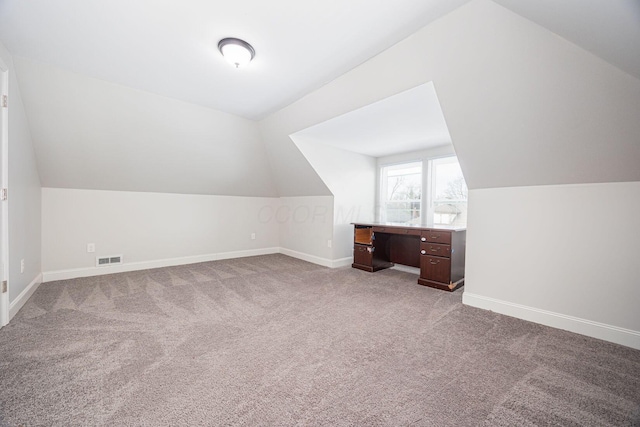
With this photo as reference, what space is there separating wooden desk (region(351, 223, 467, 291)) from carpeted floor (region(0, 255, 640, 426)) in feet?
1.81

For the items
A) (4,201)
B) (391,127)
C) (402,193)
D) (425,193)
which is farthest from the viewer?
(402,193)

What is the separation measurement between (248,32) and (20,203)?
2815mm

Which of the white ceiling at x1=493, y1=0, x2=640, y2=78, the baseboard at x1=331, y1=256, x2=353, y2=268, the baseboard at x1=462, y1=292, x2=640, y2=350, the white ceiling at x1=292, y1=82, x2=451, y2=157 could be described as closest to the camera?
the white ceiling at x1=493, y1=0, x2=640, y2=78

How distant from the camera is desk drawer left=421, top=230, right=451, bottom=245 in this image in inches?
127

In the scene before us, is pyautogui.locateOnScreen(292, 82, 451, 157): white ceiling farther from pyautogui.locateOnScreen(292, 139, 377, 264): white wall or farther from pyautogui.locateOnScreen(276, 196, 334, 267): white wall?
pyautogui.locateOnScreen(276, 196, 334, 267): white wall

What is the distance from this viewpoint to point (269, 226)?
5.71m

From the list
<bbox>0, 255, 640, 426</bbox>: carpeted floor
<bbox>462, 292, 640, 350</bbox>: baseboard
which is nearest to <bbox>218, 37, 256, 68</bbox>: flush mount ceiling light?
<bbox>0, 255, 640, 426</bbox>: carpeted floor

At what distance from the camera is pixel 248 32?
1.99 m

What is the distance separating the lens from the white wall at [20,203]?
2309 millimetres

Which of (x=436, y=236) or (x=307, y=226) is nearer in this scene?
(x=436, y=236)

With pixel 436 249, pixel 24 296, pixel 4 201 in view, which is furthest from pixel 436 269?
pixel 24 296

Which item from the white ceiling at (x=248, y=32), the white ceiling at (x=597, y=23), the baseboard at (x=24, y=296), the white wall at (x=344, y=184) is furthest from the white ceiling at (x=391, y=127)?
the baseboard at (x=24, y=296)

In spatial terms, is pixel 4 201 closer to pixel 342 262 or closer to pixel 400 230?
pixel 342 262

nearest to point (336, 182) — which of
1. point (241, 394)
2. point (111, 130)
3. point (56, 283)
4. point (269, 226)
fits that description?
point (269, 226)
